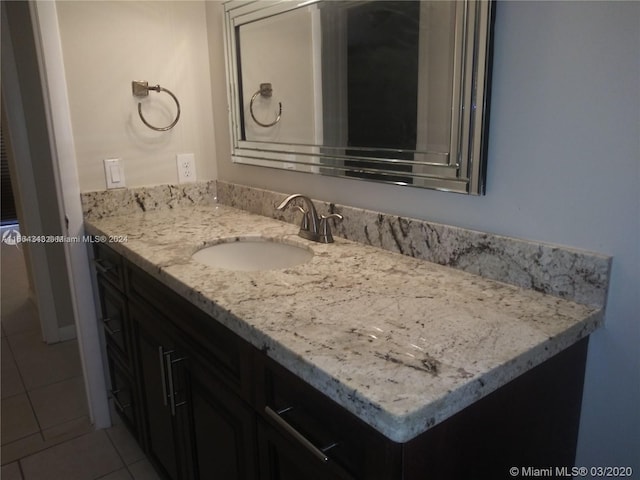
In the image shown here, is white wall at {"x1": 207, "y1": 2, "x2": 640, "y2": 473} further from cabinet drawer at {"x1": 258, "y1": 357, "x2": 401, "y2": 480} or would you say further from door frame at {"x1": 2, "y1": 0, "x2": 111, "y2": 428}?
door frame at {"x1": 2, "y1": 0, "x2": 111, "y2": 428}

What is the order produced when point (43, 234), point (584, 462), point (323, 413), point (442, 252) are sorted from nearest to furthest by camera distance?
point (323, 413), point (584, 462), point (442, 252), point (43, 234)

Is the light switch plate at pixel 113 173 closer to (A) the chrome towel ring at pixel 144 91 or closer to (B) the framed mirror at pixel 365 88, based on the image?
(A) the chrome towel ring at pixel 144 91

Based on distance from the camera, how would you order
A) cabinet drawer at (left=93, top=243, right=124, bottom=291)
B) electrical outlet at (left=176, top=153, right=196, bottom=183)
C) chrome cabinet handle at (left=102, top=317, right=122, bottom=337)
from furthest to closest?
electrical outlet at (left=176, top=153, right=196, bottom=183) → chrome cabinet handle at (left=102, top=317, right=122, bottom=337) → cabinet drawer at (left=93, top=243, right=124, bottom=291)

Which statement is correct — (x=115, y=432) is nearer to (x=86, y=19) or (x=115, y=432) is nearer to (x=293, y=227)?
(x=293, y=227)

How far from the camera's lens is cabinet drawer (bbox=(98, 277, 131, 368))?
1587 mm

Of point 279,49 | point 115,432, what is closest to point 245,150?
point 279,49

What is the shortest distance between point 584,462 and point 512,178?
23.9 inches

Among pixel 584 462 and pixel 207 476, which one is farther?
pixel 207 476

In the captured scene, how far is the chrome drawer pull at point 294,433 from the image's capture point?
746 mm

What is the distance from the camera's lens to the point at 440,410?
2.10 ft

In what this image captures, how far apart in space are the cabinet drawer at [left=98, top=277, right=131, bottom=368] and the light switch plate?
364mm

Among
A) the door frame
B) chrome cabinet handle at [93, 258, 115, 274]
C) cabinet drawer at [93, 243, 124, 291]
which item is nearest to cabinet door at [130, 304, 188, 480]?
cabinet drawer at [93, 243, 124, 291]

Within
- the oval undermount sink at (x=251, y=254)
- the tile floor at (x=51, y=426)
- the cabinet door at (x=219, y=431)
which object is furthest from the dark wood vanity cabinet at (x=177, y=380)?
the oval undermount sink at (x=251, y=254)

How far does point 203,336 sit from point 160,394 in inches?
18.3
